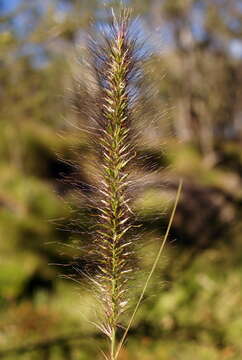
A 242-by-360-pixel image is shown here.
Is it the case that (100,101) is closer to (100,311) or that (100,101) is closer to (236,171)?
(100,311)

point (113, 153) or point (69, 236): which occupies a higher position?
point (113, 153)

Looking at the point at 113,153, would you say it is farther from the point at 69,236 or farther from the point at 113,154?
the point at 69,236

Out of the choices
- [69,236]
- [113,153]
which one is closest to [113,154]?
[113,153]

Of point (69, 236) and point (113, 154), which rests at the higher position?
point (113, 154)

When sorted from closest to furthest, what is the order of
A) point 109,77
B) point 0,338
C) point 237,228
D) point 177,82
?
point 109,77
point 0,338
point 237,228
point 177,82

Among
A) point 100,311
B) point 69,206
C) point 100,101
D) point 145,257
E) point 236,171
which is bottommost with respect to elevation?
point 236,171

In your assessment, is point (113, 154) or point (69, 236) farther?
point (69, 236)

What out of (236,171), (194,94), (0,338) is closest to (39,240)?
(0,338)

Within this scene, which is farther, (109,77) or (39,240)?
(39,240)

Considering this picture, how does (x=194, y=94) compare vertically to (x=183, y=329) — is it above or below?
above

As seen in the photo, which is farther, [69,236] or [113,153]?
[69,236]

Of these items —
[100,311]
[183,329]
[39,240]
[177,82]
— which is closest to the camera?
[100,311]
